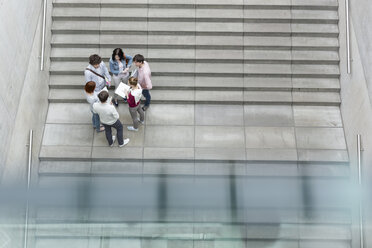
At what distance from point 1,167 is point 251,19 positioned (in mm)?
5683

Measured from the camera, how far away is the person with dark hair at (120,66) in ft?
26.6

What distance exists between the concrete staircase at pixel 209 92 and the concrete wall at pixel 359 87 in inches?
10.9

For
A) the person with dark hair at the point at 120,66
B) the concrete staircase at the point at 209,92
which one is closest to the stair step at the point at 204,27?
the concrete staircase at the point at 209,92

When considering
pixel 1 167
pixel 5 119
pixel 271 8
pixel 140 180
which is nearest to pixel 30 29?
pixel 5 119

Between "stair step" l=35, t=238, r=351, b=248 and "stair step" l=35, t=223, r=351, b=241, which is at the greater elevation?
"stair step" l=35, t=223, r=351, b=241

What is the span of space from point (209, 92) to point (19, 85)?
3.61 meters

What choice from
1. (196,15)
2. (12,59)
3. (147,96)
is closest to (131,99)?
(147,96)

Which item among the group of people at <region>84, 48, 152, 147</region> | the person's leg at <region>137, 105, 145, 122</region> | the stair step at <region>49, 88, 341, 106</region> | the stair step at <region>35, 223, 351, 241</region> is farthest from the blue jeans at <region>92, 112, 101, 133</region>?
the stair step at <region>35, 223, 351, 241</region>

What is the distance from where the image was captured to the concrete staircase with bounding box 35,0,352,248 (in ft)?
28.2

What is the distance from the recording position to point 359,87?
27.2 ft

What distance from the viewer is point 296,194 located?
6.26m

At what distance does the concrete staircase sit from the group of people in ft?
1.09

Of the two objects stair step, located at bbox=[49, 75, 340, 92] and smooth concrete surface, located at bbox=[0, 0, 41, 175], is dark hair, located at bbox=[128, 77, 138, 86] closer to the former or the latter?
stair step, located at bbox=[49, 75, 340, 92]

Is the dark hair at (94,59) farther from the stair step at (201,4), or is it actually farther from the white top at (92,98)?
the stair step at (201,4)
